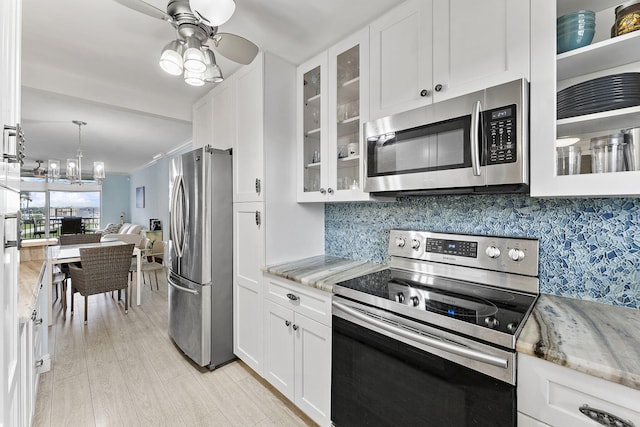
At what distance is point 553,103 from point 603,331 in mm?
838

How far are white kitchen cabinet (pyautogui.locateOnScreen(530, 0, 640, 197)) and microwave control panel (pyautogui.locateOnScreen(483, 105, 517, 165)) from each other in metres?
0.08

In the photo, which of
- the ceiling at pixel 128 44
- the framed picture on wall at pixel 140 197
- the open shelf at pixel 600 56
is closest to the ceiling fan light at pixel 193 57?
the ceiling at pixel 128 44

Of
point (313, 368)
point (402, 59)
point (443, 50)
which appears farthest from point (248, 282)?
point (443, 50)

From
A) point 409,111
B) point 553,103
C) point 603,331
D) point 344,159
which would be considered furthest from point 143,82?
point 603,331

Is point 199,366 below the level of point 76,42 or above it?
below

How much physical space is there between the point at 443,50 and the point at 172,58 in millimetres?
1286

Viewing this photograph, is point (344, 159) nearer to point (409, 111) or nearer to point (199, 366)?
point (409, 111)

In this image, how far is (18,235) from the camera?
905 millimetres

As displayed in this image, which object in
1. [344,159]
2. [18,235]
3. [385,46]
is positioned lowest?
[18,235]

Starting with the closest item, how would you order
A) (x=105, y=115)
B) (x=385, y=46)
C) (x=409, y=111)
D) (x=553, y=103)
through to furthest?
(x=553, y=103) → (x=409, y=111) → (x=385, y=46) → (x=105, y=115)

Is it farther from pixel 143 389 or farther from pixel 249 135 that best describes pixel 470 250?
pixel 143 389

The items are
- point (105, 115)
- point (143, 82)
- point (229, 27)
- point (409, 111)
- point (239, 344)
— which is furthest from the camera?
point (105, 115)

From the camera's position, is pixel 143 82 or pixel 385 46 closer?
pixel 385 46

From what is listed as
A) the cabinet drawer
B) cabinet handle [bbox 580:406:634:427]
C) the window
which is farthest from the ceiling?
the window
